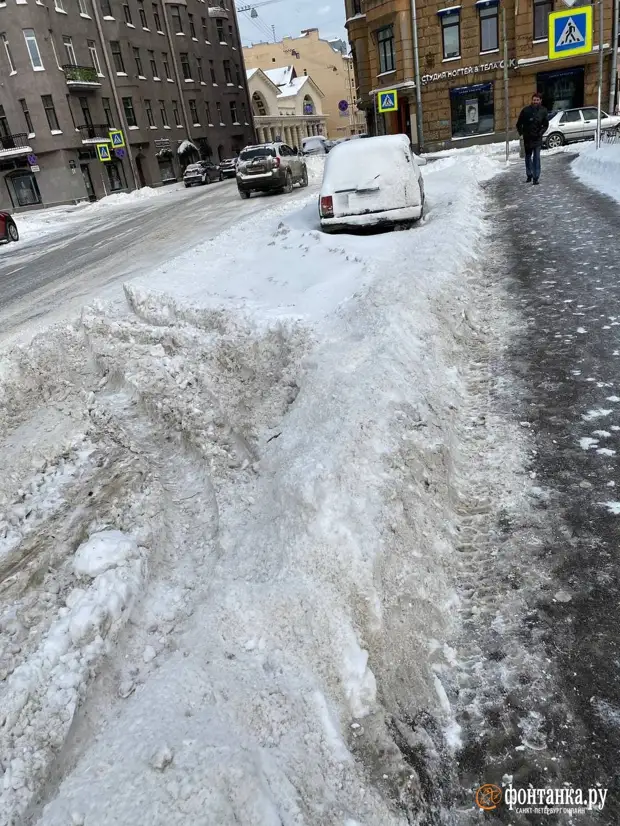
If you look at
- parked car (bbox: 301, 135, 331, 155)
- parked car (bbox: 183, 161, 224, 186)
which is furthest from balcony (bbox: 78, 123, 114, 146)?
parked car (bbox: 301, 135, 331, 155)

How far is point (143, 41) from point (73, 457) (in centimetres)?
4981

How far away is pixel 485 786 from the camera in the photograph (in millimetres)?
2238

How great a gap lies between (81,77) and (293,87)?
47.2m

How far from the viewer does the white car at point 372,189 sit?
10438 millimetres

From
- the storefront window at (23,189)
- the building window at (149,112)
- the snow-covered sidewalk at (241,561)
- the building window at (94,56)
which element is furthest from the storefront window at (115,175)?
the snow-covered sidewalk at (241,561)

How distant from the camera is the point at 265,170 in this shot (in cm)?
2188

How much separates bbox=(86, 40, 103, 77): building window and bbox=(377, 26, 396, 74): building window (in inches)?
741

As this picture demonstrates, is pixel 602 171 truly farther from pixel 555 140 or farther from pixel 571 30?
pixel 555 140

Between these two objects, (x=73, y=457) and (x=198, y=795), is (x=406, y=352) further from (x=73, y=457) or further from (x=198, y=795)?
(x=198, y=795)

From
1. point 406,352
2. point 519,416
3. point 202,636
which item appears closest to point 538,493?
point 519,416

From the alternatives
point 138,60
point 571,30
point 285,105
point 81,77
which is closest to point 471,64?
point 571,30

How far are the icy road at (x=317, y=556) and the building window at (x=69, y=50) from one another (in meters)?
38.4

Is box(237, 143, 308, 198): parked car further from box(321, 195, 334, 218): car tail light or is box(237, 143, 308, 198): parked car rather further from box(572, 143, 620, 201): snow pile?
box(321, 195, 334, 218): car tail light

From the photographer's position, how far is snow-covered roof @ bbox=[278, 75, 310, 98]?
76000mm
